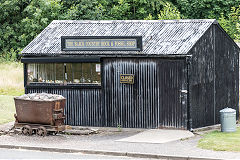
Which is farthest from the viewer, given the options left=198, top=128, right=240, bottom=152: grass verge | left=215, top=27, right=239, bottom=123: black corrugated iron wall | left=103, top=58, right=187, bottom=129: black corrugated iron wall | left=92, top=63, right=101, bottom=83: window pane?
left=215, top=27, right=239, bottom=123: black corrugated iron wall

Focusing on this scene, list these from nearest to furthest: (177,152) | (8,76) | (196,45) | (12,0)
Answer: (177,152)
(196,45)
(8,76)
(12,0)

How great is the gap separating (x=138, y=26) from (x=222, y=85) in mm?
3706

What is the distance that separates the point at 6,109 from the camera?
78.9 ft

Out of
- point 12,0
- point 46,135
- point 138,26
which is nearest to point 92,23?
point 138,26

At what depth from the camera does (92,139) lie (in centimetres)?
1744

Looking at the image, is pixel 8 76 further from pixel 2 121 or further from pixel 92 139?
pixel 92 139

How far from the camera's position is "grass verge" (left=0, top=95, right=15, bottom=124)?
21.8 meters

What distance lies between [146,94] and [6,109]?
771 cm

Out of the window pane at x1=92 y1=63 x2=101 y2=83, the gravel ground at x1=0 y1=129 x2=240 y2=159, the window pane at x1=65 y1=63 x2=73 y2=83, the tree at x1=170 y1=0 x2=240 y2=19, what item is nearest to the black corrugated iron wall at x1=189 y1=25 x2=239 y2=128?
the gravel ground at x1=0 y1=129 x2=240 y2=159

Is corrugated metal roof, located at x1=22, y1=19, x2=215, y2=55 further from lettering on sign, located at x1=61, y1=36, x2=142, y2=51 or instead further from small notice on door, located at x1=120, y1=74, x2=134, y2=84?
small notice on door, located at x1=120, y1=74, x2=134, y2=84

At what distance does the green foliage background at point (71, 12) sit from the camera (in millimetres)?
41562

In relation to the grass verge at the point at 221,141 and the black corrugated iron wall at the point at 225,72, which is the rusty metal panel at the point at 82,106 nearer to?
the grass verge at the point at 221,141

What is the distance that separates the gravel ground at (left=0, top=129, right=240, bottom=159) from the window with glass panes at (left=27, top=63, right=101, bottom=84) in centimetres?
220

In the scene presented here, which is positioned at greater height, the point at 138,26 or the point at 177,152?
the point at 138,26
